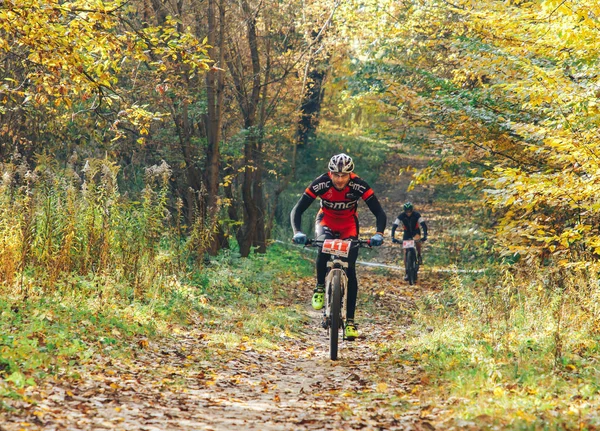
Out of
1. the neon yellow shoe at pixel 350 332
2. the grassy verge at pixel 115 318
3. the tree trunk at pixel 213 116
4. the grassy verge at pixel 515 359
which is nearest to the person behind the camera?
the grassy verge at pixel 515 359

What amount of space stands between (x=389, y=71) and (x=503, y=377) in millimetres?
16805

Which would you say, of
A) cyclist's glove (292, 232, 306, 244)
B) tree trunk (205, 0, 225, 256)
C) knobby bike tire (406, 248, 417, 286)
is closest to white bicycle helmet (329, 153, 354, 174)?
cyclist's glove (292, 232, 306, 244)

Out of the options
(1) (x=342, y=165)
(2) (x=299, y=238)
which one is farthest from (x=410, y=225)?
(2) (x=299, y=238)

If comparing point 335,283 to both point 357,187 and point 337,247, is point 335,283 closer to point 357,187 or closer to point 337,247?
point 337,247

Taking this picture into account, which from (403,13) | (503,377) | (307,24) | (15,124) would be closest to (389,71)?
(403,13)

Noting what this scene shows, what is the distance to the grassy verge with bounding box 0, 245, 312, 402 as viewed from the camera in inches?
267

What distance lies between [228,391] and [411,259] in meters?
12.0

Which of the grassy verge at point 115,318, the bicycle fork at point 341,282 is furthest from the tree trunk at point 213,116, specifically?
the bicycle fork at point 341,282

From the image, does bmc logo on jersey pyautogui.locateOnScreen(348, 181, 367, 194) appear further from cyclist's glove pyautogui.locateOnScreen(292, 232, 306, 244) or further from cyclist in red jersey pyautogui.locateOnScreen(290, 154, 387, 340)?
cyclist's glove pyautogui.locateOnScreen(292, 232, 306, 244)

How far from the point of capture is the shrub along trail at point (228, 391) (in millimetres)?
5695

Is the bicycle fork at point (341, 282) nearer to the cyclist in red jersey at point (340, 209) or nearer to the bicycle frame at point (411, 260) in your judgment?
the cyclist in red jersey at point (340, 209)

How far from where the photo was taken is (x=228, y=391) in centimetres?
705

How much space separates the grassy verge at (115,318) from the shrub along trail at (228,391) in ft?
0.68

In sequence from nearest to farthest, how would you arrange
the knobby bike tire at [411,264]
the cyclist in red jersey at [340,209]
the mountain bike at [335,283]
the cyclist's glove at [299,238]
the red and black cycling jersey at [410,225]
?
the cyclist's glove at [299,238] → the mountain bike at [335,283] → the cyclist in red jersey at [340,209] → the red and black cycling jersey at [410,225] → the knobby bike tire at [411,264]
